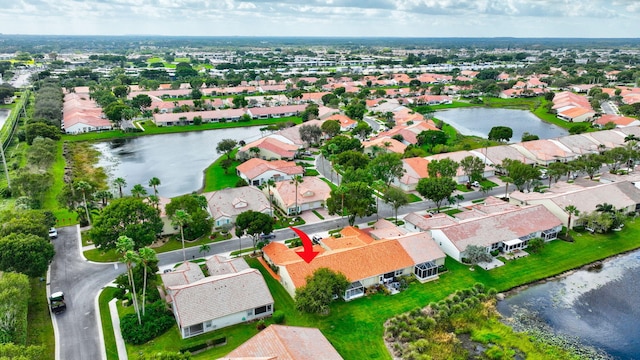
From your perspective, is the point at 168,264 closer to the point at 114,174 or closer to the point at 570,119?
the point at 114,174

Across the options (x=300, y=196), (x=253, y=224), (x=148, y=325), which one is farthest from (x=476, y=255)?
(x=148, y=325)

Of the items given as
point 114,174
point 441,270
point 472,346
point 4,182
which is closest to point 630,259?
point 441,270

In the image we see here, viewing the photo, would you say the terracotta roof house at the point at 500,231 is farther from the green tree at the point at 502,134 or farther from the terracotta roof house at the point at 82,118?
the terracotta roof house at the point at 82,118

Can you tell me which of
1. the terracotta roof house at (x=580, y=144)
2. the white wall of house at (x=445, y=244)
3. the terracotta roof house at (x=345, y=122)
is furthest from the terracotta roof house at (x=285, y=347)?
the terracotta roof house at (x=345, y=122)

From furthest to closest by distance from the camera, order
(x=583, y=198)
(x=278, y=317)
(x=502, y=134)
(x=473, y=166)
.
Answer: (x=502, y=134), (x=473, y=166), (x=583, y=198), (x=278, y=317)

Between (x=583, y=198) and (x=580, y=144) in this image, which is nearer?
(x=583, y=198)

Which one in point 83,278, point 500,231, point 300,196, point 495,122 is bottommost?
point 83,278

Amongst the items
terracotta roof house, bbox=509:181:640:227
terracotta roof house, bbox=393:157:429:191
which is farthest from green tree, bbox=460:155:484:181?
terracotta roof house, bbox=509:181:640:227

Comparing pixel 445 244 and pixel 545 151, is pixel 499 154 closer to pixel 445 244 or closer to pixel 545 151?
pixel 545 151
